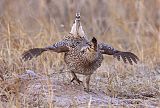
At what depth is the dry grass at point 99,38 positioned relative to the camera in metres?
5.81

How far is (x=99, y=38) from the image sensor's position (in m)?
8.70

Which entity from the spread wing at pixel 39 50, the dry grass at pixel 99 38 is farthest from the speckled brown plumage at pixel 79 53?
the dry grass at pixel 99 38

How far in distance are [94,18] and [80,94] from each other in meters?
4.48

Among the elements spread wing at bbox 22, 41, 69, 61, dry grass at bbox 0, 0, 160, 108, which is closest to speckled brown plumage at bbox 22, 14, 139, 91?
spread wing at bbox 22, 41, 69, 61

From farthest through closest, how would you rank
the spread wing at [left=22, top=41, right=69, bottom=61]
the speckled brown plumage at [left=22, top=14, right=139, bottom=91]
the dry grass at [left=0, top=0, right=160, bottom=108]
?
the dry grass at [left=0, top=0, right=160, bottom=108] < the spread wing at [left=22, top=41, right=69, bottom=61] < the speckled brown plumage at [left=22, top=14, right=139, bottom=91]

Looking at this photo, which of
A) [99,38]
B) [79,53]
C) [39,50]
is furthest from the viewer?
[99,38]

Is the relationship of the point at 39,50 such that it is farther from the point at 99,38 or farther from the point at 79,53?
the point at 99,38

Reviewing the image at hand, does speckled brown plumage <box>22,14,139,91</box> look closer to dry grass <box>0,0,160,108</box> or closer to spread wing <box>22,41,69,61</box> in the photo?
spread wing <box>22,41,69,61</box>

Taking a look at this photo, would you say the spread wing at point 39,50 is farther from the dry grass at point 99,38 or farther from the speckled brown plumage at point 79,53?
the dry grass at point 99,38

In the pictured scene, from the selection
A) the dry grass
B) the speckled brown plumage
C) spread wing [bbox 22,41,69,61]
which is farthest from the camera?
the dry grass

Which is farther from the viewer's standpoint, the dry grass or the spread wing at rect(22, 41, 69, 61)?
the dry grass

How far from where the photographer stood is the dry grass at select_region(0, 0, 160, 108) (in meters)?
5.81

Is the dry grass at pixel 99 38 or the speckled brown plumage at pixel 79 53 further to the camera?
the dry grass at pixel 99 38

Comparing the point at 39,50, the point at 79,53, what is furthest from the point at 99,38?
the point at 79,53
